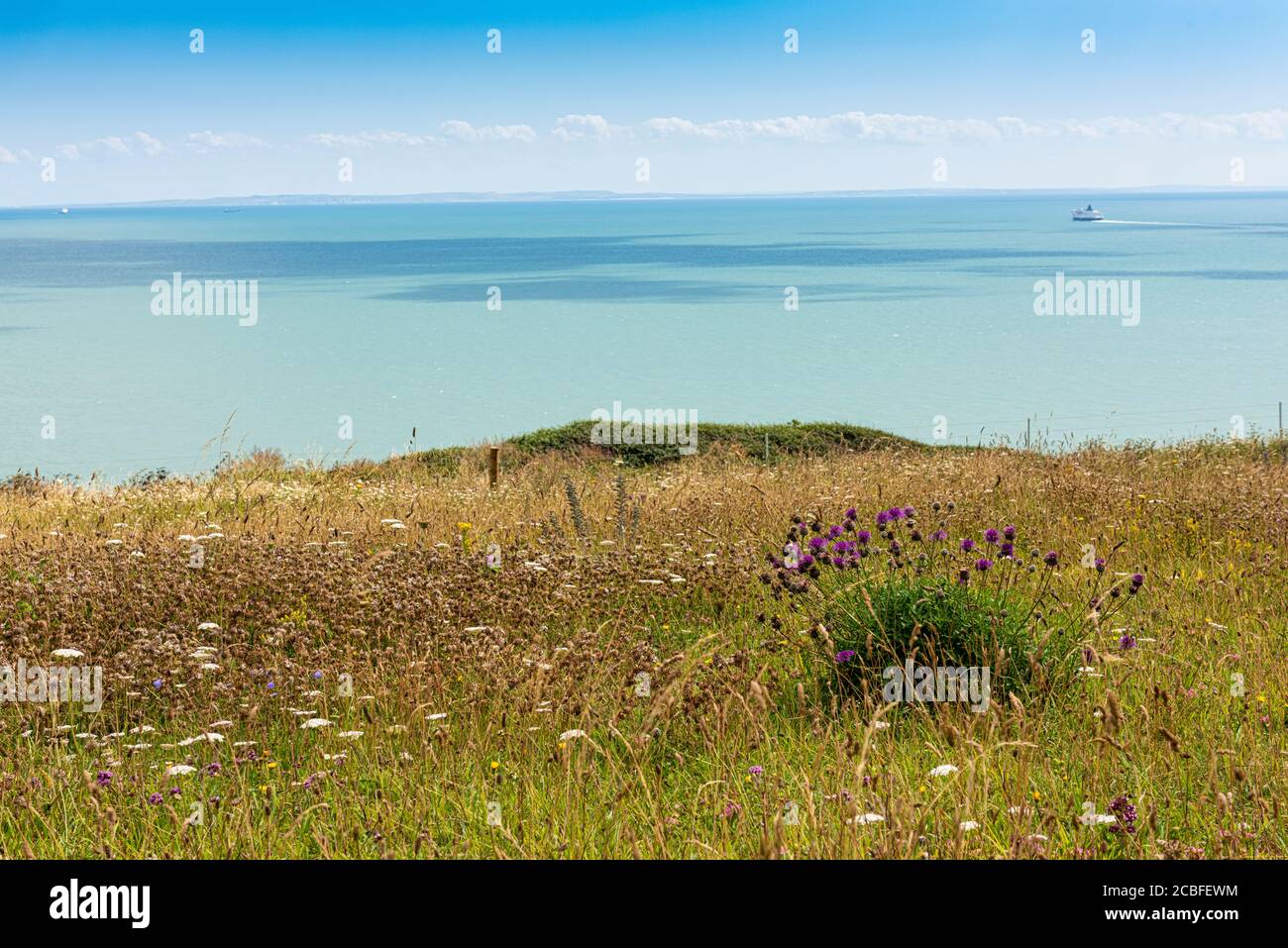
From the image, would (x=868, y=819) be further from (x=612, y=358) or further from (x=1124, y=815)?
(x=612, y=358)

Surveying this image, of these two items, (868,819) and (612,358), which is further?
(612,358)

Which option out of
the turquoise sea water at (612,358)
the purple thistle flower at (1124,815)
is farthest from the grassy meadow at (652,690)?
the turquoise sea water at (612,358)

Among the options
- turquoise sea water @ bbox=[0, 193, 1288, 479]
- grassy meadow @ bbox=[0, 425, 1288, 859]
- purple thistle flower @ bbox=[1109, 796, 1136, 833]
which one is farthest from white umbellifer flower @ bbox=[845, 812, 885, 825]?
turquoise sea water @ bbox=[0, 193, 1288, 479]

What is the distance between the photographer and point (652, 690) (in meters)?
5.46

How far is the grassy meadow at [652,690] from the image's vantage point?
12.8 ft

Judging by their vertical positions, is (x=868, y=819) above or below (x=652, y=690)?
above

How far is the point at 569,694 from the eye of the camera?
5.46 m

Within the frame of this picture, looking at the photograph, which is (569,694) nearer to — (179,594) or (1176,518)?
(179,594)

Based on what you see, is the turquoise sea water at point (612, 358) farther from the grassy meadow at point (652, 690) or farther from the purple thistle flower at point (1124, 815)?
the purple thistle flower at point (1124, 815)

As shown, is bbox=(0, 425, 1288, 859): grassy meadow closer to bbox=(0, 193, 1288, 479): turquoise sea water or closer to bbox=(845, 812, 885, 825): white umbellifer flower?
bbox=(845, 812, 885, 825): white umbellifer flower

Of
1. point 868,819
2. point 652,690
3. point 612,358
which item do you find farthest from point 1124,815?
point 612,358

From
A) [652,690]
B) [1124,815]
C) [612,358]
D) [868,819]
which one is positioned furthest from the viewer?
[612,358]

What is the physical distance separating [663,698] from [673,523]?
623cm

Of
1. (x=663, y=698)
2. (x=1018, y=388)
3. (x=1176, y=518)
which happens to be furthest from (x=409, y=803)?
(x=1018, y=388)
